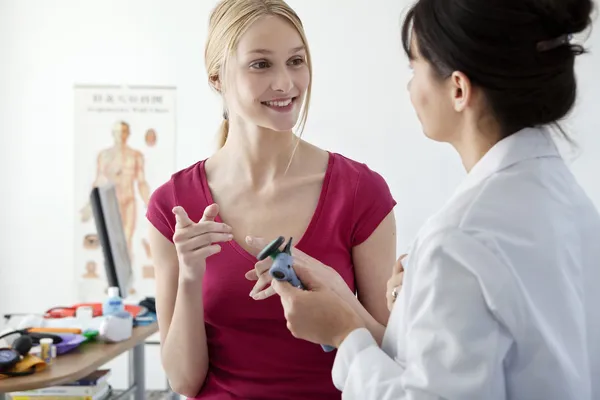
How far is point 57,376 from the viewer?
1.88 meters

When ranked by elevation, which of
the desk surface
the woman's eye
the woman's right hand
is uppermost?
the woman's eye

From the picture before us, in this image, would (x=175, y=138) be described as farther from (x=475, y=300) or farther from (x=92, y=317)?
(x=475, y=300)

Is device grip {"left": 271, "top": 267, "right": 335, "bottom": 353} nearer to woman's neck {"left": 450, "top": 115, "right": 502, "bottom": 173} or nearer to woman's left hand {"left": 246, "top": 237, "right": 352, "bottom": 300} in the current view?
woman's left hand {"left": 246, "top": 237, "right": 352, "bottom": 300}

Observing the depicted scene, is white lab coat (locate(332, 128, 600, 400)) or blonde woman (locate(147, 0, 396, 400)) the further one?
blonde woman (locate(147, 0, 396, 400))

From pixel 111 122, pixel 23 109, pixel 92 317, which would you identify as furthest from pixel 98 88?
pixel 92 317

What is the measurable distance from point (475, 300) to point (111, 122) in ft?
12.7

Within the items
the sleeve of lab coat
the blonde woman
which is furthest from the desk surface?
the sleeve of lab coat

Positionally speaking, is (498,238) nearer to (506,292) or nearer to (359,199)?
(506,292)

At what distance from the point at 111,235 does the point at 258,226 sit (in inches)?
40.1

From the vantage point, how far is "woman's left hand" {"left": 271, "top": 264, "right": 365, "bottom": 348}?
3.46 feet

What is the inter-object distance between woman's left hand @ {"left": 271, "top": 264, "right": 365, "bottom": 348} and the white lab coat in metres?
0.15

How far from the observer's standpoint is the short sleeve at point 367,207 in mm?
1463

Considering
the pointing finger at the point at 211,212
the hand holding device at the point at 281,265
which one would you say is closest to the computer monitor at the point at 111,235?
the pointing finger at the point at 211,212

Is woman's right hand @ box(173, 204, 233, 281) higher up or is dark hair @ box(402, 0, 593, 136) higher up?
dark hair @ box(402, 0, 593, 136)
